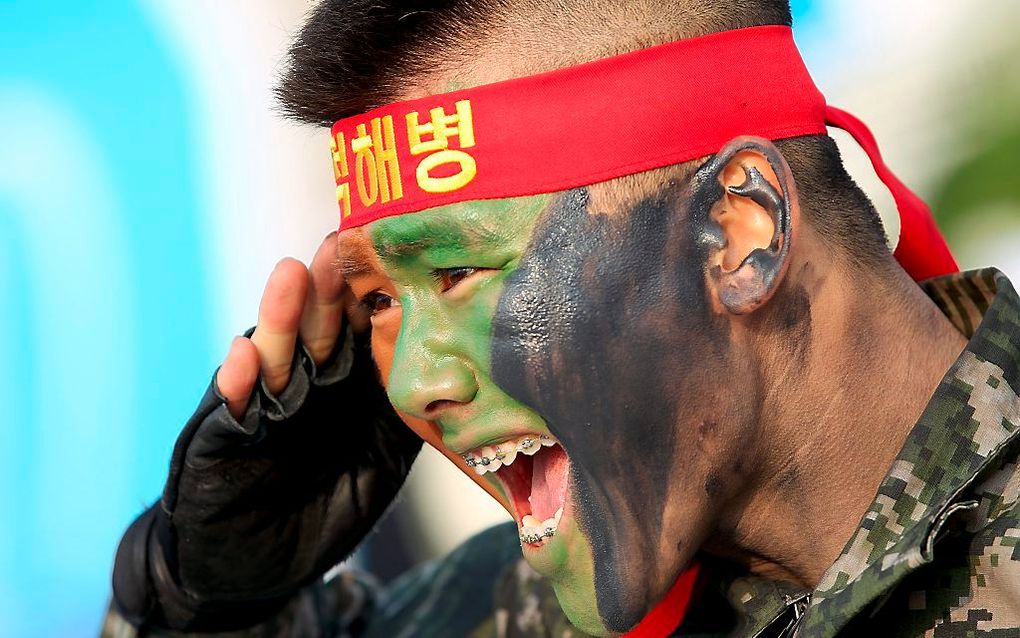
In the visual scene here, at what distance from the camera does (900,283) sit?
2051mm

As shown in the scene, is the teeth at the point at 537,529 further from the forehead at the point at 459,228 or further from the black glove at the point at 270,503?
the black glove at the point at 270,503

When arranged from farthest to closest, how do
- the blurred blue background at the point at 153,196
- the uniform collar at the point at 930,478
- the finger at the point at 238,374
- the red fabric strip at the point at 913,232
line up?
1. the blurred blue background at the point at 153,196
2. the finger at the point at 238,374
3. the red fabric strip at the point at 913,232
4. the uniform collar at the point at 930,478

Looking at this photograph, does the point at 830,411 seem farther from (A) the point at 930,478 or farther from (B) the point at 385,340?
(B) the point at 385,340

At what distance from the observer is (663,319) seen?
1808 mm

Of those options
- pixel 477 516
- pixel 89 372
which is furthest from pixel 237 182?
pixel 477 516

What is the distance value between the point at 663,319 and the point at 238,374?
3.03 feet

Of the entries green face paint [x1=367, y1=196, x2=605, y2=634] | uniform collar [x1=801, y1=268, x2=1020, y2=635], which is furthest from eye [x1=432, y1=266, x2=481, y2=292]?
uniform collar [x1=801, y1=268, x2=1020, y2=635]

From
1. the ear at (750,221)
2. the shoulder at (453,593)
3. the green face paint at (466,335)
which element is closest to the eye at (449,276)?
the green face paint at (466,335)

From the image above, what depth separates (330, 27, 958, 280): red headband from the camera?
183 centimetres

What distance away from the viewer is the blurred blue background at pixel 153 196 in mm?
4180

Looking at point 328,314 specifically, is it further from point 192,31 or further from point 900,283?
point 192,31

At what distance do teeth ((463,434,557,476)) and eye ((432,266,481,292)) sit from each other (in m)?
0.26

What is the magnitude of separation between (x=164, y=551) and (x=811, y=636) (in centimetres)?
145

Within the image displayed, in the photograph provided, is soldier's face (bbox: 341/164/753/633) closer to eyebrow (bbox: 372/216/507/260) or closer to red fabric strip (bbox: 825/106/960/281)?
eyebrow (bbox: 372/216/507/260)
